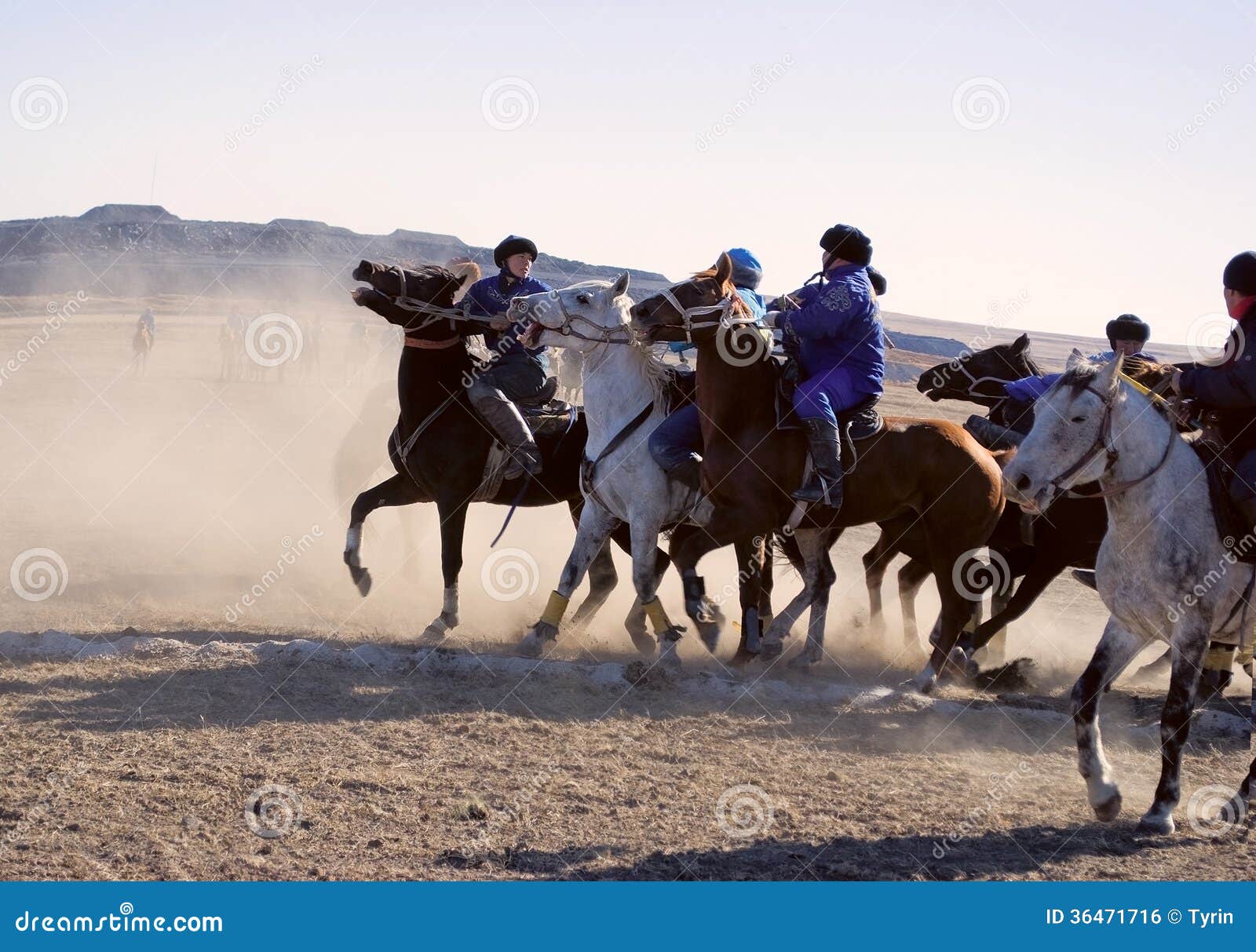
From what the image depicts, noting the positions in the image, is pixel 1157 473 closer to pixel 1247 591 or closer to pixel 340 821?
pixel 1247 591

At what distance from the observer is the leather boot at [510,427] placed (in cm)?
951

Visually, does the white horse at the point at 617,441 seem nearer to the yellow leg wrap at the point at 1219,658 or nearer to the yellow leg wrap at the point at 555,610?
the yellow leg wrap at the point at 555,610

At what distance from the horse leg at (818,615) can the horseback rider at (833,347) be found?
3.37 feet

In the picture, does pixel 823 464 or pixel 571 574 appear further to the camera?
pixel 571 574

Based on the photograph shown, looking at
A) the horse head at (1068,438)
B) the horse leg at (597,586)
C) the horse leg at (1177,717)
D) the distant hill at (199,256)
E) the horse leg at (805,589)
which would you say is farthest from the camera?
the distant hill at (199,256)

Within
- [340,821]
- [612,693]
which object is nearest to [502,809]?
[340,821]

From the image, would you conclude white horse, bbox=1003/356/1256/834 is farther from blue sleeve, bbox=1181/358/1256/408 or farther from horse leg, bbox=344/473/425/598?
horse leg, bbox=344/473/425/598

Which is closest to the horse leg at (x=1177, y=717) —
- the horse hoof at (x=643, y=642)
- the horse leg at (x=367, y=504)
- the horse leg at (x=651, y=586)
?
the horse leg at (x=651, y=586)

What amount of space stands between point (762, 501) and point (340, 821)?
12.9 feet

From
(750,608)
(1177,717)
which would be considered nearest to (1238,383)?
(1177,717)

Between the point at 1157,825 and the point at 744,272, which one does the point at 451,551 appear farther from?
the point at 1157,825

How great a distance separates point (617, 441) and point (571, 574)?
3.38ft

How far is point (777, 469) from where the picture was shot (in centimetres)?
880

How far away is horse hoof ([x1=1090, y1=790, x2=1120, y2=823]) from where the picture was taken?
20.9ft
